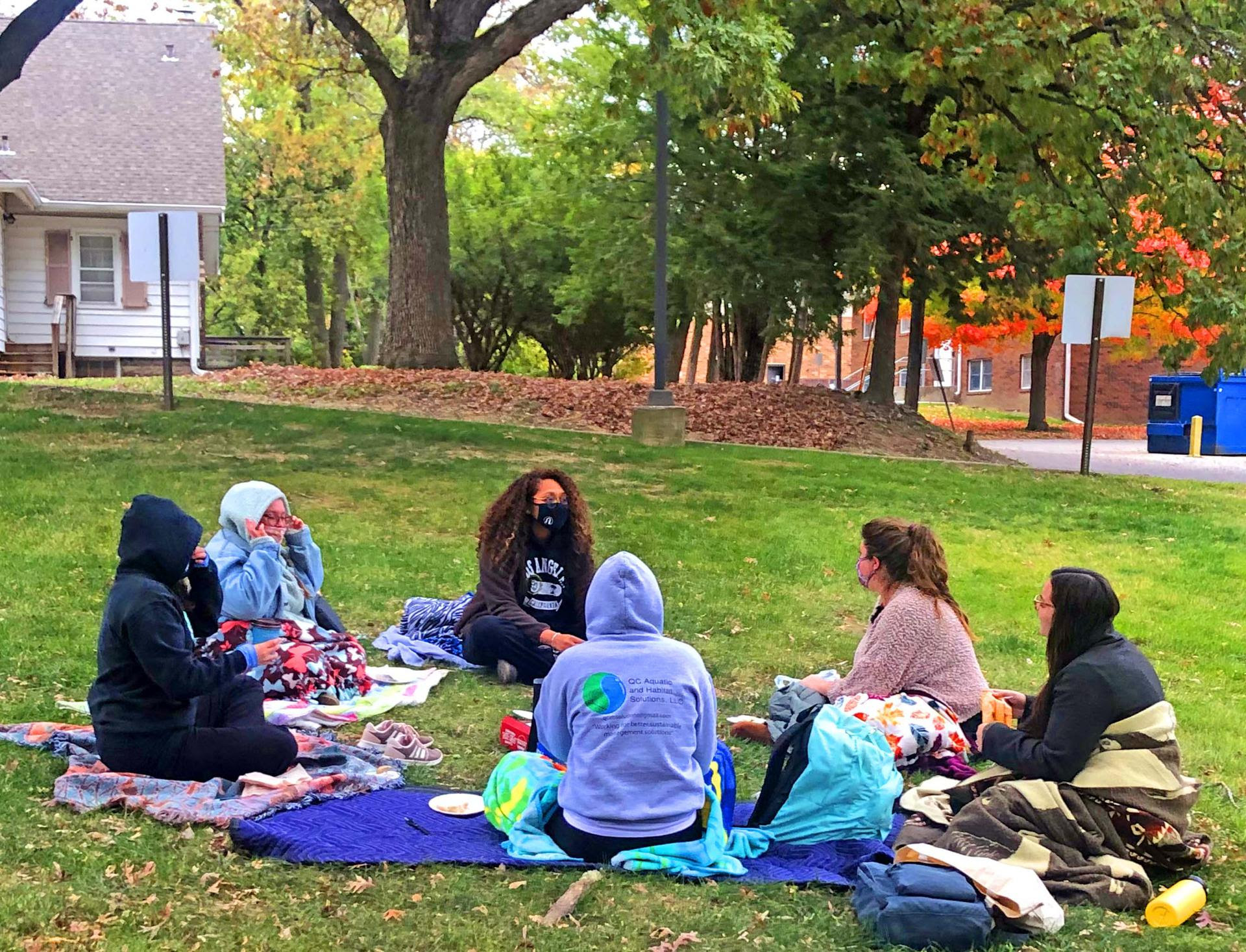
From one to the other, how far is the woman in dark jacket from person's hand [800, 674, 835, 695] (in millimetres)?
1474

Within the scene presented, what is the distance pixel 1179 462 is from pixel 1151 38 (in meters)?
13.0

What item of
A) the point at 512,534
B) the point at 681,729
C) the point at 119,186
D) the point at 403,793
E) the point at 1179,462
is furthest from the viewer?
the point at 119,186

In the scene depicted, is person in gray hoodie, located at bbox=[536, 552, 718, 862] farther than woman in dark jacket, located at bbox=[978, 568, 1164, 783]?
No

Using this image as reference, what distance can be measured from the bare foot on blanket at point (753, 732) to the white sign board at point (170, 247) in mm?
9678

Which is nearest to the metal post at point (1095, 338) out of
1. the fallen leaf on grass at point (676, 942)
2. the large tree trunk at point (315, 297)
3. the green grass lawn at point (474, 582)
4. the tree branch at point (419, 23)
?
the green grass lawn at point (474, 582)

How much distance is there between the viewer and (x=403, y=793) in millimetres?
5004

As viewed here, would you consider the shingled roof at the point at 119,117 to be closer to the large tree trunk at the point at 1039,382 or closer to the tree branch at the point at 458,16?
the tree branch at the point at 458,16

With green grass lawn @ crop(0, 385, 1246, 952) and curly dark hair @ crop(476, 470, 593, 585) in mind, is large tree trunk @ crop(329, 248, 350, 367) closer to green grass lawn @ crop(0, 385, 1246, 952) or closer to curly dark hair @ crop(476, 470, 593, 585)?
green grass lawn @ crop(0, 385, 1246, 952)

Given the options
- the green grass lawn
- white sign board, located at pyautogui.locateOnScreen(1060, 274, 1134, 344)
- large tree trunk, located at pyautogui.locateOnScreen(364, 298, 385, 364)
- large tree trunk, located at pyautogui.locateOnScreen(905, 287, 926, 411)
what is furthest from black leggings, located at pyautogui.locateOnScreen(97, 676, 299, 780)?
large tree trunk, located at pyautogui.locateOnScreen(364, 298, 385, 364)

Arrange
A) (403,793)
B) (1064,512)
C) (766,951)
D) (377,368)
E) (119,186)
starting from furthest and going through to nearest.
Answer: (119,186) → (377,368) → (1064,512) → (403,793) → (766,951)

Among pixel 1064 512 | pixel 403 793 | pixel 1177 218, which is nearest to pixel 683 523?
pixel 1064 512

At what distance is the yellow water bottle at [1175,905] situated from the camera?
4066 millimetres

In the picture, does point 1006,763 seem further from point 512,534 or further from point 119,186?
point 119,186

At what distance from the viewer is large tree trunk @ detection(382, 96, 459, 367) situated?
1947 centimetres
